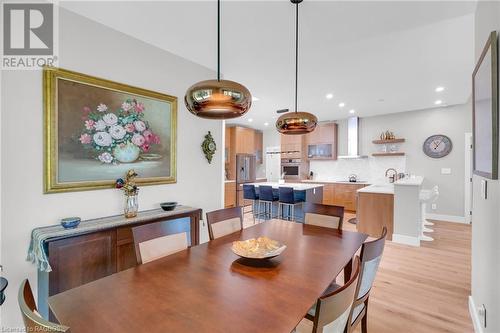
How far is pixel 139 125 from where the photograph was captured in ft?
8.71

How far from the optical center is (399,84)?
4.08 meters

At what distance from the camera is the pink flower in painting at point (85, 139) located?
88.2 inches

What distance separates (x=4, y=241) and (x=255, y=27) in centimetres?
271

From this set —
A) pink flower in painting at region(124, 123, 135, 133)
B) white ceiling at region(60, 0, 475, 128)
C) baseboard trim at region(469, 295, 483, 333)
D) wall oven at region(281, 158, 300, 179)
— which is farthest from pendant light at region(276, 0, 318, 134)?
wall oven at region(281, 158, 300, 179)

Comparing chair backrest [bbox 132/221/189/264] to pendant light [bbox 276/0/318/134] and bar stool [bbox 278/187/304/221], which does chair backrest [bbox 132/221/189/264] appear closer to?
pendant light [bbox 276/0/318/134]

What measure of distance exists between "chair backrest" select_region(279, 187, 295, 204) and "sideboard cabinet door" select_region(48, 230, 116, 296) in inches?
138

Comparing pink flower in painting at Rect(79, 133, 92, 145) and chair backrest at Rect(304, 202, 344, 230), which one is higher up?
pink flower in painting at Rect(79, 133, 92, 145)

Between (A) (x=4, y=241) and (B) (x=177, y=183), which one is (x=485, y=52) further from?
(A) (x=4, y=241)

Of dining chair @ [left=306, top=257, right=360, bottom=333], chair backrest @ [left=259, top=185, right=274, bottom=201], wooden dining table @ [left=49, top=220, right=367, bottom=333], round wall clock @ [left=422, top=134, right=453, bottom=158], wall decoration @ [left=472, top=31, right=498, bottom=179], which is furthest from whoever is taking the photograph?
round wall clock @ [left=422, top=134, right=453, bottom=158]

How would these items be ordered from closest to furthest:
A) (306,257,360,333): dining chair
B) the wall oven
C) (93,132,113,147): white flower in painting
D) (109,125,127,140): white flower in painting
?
(306,257,360,333): dining chair → (93,132,113,147): white flower in painting → (109,125,127,140): white flower in painting → the wall oven

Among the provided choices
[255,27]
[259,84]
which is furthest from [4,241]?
[259,84]

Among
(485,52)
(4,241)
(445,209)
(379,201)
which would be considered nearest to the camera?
(485,52)

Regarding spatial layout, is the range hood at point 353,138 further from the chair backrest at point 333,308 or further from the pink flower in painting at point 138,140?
the chair backrest at point 333,308
